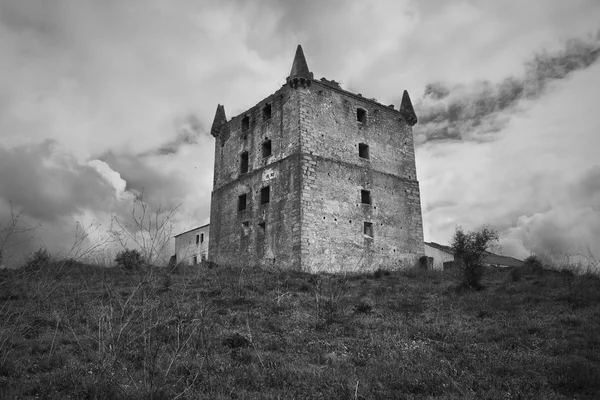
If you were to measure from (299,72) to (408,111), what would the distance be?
752cm

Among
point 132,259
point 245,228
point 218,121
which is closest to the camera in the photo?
point 132,259

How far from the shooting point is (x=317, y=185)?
21.4 m

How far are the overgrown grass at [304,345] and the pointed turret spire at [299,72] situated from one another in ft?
39.1

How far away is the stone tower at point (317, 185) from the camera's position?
21.1 meters

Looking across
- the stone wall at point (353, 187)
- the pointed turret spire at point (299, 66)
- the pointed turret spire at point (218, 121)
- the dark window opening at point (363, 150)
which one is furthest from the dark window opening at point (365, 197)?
the pointed turret spire at point (218, 121)

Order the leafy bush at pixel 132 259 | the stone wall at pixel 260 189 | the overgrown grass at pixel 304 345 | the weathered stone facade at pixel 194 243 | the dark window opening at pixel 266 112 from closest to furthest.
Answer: the overgrown grass at pixel 304 345, the leafy bush at pixel 132 259, the stone wall at pixel 260 189, the dark window opening at pixel 266 112, the weathered stone facade at pixel 194 243

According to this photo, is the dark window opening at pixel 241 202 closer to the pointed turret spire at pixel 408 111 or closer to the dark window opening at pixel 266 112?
the dark window opening at pixel 266 112

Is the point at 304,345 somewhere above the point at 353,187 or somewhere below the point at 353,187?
below

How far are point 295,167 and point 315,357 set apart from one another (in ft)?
45.8

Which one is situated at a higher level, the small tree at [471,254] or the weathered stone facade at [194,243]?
the weathered stone facade at [194,243]

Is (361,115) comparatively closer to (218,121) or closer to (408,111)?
(408,111)

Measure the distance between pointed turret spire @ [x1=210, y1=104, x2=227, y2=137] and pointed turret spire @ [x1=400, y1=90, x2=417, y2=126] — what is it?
10.7 m

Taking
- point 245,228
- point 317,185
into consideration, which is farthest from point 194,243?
point 317,185

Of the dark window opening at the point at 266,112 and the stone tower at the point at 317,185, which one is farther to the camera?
the dark window opening at the point at 266,112
